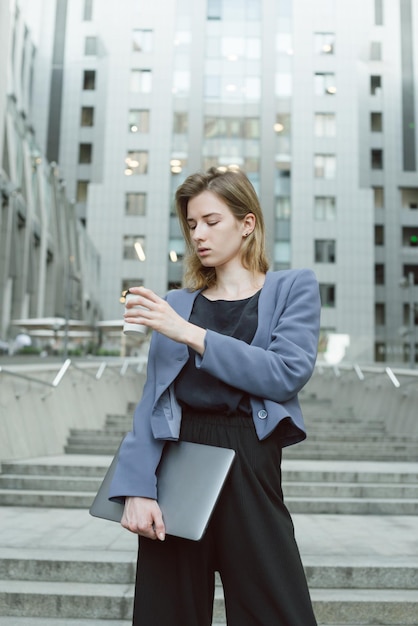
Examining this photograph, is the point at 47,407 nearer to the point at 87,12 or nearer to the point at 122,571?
the point at 122,571

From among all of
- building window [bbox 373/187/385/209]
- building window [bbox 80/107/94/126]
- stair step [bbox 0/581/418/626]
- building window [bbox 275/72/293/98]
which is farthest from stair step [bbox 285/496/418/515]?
building window [bbox 80/107/94/126]

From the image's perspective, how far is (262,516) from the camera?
1.64 meters

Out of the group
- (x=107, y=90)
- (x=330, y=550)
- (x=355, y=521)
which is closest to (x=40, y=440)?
(x=355, y=521)

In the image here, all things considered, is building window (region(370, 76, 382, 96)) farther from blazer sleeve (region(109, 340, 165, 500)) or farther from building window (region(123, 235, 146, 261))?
blazer sleeve (region(109, 340, 165, 500))

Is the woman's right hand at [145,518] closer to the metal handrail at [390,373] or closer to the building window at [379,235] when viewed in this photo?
the metal handrail at [390,373]

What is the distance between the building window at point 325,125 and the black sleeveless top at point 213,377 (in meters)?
40.8

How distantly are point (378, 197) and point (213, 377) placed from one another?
43000mm

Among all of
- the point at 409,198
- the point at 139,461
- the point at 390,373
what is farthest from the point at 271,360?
the point at 409,198

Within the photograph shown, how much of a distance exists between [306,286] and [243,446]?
1.49 ft

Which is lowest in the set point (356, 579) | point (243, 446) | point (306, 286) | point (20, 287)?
point (356, 579)

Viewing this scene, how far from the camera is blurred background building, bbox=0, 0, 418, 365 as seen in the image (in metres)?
39.7

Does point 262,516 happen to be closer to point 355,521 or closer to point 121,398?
point 355,521

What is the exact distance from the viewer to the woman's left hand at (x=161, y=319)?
162cm

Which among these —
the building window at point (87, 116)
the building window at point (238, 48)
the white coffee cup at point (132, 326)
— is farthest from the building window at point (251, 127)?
the white coffee cup at point (132, 326)
